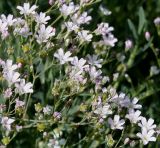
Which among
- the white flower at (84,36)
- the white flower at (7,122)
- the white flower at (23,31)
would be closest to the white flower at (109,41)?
the white flower at (84,36)

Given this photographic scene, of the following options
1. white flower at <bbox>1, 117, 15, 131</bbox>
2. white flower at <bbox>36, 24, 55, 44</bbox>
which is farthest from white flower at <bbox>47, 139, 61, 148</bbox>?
white flower at <bbox>36, 24, 55, 44</bbox>

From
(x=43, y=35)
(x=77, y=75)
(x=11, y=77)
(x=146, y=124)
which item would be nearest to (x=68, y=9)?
(x=43, y=35)

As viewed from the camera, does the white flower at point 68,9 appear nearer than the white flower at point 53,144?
No

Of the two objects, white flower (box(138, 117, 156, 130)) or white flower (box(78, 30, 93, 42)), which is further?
white flower (box(78, 30, 93, 42))

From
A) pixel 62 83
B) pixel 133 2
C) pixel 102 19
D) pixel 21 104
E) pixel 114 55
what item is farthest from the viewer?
pixel 133 2

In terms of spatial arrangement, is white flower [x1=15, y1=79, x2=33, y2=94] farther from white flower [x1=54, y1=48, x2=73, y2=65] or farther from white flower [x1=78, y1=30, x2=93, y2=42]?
white flower [x1=78, y1=30, x2=93, y2=42]

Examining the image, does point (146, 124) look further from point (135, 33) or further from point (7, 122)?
point (135, 33)

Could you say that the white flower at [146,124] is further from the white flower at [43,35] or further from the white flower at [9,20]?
the white flower at [9,20]

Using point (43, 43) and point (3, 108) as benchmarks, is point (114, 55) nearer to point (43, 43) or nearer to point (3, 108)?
point (43, 43)

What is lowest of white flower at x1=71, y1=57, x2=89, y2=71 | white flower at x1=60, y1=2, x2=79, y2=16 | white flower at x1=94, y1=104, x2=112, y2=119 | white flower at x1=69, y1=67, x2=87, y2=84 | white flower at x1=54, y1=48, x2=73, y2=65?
white flower at x1=94, y1=104, x2=112, y2=119

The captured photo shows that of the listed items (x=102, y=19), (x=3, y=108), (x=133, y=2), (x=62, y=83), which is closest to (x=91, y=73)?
(x=62, y=83)

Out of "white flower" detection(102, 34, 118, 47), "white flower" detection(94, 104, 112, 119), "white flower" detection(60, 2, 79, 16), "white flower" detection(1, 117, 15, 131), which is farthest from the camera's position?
"white flower" detection(102, 34, 118, 47)
